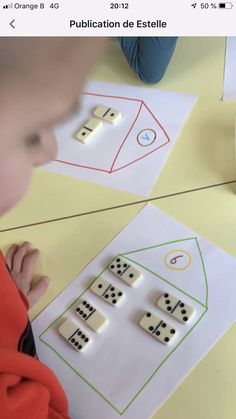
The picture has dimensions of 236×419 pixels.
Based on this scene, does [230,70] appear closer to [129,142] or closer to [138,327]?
[129,142]

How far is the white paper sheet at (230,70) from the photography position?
0.74 m

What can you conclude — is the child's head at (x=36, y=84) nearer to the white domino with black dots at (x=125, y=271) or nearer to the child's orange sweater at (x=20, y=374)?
the child's orange sweater at (x=20, y=374)

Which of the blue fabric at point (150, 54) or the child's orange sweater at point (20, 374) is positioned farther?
the blue fabric at point (150, 54)

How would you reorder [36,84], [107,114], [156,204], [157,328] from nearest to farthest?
1. [36,84]
2. [157,328]
3. [156,204]
4. [107,114]

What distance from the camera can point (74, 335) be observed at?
548mm

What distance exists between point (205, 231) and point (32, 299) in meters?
0.23

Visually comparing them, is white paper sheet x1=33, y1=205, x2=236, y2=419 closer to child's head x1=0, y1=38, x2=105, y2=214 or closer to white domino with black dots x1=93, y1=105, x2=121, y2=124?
white domino with black dots x1=93, y1=105, x2=121, y2=124

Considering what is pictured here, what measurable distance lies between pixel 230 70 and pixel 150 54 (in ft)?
0.43

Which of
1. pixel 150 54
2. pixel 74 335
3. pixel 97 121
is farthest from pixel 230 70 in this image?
pixel 74 335

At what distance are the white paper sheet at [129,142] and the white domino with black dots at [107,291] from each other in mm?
141

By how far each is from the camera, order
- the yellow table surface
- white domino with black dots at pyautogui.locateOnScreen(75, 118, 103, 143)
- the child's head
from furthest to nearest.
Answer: white domino with black dots at pyautogui.locateOnScreen(75, 118, 103, 143), the yellow table surface, the child's head

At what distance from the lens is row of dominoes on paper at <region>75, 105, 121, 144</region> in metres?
0.73

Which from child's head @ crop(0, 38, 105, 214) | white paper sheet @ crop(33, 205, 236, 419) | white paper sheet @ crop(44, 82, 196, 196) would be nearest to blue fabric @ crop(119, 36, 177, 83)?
white paper sheet @ crop(44, 82, 196, 196)
